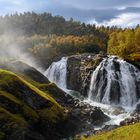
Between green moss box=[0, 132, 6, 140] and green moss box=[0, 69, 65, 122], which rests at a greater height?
green moss box=[0, 69, 65, 122]

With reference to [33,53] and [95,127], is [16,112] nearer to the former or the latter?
[95,127]

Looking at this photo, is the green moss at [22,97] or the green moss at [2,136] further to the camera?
the green moss at [22,97]

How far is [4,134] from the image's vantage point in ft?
202

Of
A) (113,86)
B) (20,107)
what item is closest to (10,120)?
(20,107)

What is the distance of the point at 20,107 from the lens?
2753 inches

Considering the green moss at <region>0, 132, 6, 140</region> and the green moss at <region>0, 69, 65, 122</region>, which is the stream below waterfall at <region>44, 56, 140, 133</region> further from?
the green moss at <region>0, 132, 6, 140</region>

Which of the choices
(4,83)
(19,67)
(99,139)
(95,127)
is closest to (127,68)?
(19,67)

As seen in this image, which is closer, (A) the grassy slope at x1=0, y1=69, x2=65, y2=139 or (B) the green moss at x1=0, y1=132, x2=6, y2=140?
(B) the green moss at x1=0, y1=132, x2=6, y2=140

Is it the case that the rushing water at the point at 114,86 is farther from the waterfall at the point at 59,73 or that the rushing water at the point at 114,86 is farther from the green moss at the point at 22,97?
the green moss at the point at 22,97

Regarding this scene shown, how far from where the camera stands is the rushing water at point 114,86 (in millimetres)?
106481

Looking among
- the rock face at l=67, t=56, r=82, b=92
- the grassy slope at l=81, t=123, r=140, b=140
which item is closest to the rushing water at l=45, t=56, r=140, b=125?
the rock face at l=67, t=56, r=82, b=92

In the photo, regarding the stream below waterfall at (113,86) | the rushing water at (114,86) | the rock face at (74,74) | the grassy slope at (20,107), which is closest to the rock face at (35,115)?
the grassy slope at (20,107)

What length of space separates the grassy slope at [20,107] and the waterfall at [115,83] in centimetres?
3212

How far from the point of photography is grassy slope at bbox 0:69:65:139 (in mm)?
64375
